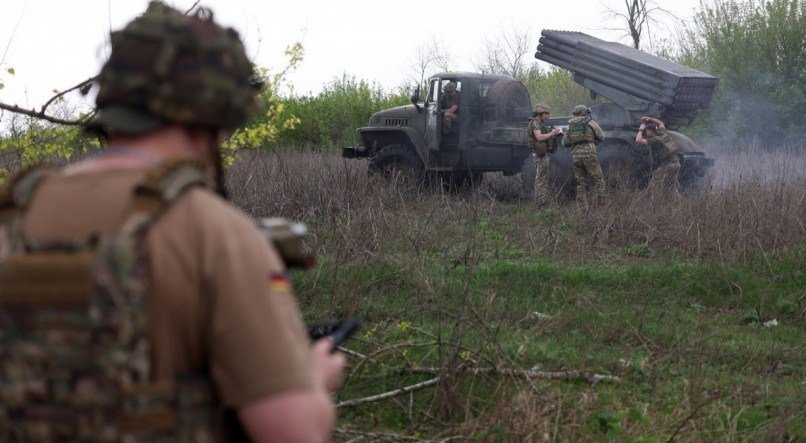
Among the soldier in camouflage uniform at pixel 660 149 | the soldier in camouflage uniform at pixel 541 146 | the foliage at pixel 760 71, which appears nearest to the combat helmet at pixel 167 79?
the soldier in camouflage uniform at pixel 541 146

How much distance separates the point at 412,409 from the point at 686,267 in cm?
451

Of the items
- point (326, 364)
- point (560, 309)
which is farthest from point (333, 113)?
point (326, 364)

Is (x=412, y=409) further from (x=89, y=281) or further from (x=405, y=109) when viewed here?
(x=405, y=109)

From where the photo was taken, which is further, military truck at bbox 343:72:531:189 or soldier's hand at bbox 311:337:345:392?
military truck at bbox 343:72:531:189

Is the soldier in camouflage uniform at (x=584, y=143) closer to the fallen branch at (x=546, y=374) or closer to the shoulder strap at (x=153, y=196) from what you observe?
the fallen branch at (x=546, y=374)

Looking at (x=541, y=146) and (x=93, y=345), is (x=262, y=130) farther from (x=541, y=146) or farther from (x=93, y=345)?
(x=541, y=146)

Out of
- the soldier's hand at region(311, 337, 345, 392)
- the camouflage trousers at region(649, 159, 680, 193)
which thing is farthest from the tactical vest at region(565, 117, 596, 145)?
the soldier's hand at region(311, 337, 345, 392)

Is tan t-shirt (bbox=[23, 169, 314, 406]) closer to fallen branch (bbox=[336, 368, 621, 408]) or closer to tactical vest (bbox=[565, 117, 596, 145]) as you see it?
fallen branch (bbox=[336, 368, 621, 408])

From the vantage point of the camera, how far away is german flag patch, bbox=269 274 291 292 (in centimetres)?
140

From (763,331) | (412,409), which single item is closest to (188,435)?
(412,409)

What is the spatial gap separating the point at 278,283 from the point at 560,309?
17.7 ft

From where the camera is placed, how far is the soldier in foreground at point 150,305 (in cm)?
136

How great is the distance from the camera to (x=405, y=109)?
46.7 feet

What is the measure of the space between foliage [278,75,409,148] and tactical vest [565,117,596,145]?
12.1 metres
